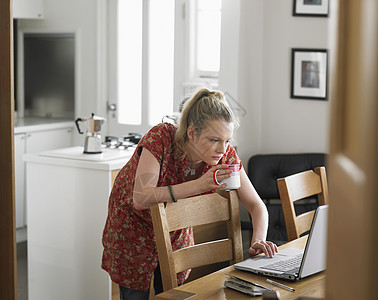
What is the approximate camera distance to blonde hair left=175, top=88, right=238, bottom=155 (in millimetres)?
1798

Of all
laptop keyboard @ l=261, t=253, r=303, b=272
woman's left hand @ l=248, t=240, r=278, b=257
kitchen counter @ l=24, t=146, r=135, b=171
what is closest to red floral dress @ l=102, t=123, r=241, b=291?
woman's left hand @ l=248, t=240, r=278, b=257

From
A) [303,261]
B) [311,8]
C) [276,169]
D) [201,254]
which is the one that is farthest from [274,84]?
[303,261]

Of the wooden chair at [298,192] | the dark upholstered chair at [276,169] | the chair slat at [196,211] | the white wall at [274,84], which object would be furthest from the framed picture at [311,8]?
the chair slat at [196,211]

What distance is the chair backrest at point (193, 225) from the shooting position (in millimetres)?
1644

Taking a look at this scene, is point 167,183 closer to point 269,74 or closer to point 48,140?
point 269,74

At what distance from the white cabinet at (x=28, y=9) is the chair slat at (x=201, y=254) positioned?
3.37 m

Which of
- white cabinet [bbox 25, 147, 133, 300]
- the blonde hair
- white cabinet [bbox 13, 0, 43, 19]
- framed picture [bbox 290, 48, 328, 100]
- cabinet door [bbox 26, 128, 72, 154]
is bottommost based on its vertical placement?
white cabinet [bbox 25, 147, 133, 300]

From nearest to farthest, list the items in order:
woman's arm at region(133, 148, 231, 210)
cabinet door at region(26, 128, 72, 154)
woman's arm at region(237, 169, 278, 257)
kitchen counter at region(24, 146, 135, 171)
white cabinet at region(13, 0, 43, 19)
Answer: woman's arm at region(133, 148, 231, 210)
woman's arm at region(237, 169, 278, 257)
kitchen counter at region(24, 146, 135, 171)
cabinet door at region(26, 128, 72, 154)
white cabinet at region(13, 0, 43, 19)

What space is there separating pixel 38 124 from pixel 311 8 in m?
2.22

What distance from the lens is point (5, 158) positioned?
1967mm

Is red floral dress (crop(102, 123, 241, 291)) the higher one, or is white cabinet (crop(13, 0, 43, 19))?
white cabinet (crop(13, 0, 43, 19))

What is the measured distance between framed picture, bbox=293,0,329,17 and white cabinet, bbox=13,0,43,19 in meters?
2.28

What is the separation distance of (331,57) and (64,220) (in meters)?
2.58

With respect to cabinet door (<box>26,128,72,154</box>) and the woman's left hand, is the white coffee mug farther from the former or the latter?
cabinet door (<box>26,128,72,154</box>)
